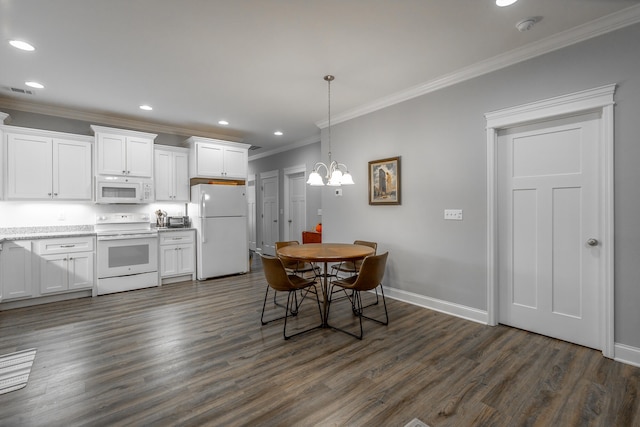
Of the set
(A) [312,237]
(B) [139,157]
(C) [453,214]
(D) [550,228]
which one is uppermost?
(B) [139,157]

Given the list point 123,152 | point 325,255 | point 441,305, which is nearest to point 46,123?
point 123,152

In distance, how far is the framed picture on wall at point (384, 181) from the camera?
391 cm

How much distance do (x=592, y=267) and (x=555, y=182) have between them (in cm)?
79

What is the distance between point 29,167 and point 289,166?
14.0ft

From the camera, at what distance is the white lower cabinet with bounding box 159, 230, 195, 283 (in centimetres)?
480

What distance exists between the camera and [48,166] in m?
4.07

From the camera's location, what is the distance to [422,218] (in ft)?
12.0

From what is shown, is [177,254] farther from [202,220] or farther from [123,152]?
[123,152]

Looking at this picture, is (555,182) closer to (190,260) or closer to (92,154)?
(190,260)

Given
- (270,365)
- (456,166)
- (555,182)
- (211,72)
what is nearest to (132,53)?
(211,72)

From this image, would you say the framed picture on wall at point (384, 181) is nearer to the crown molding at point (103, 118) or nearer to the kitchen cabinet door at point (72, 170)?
the crown molding at point (103, 118)

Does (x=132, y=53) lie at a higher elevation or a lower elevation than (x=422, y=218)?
higher

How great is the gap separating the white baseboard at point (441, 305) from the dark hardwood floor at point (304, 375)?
13 cm

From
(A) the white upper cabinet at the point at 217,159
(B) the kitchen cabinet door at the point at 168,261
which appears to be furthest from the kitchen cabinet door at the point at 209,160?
(B) the kitchen cabinet door at the point at 168,261
